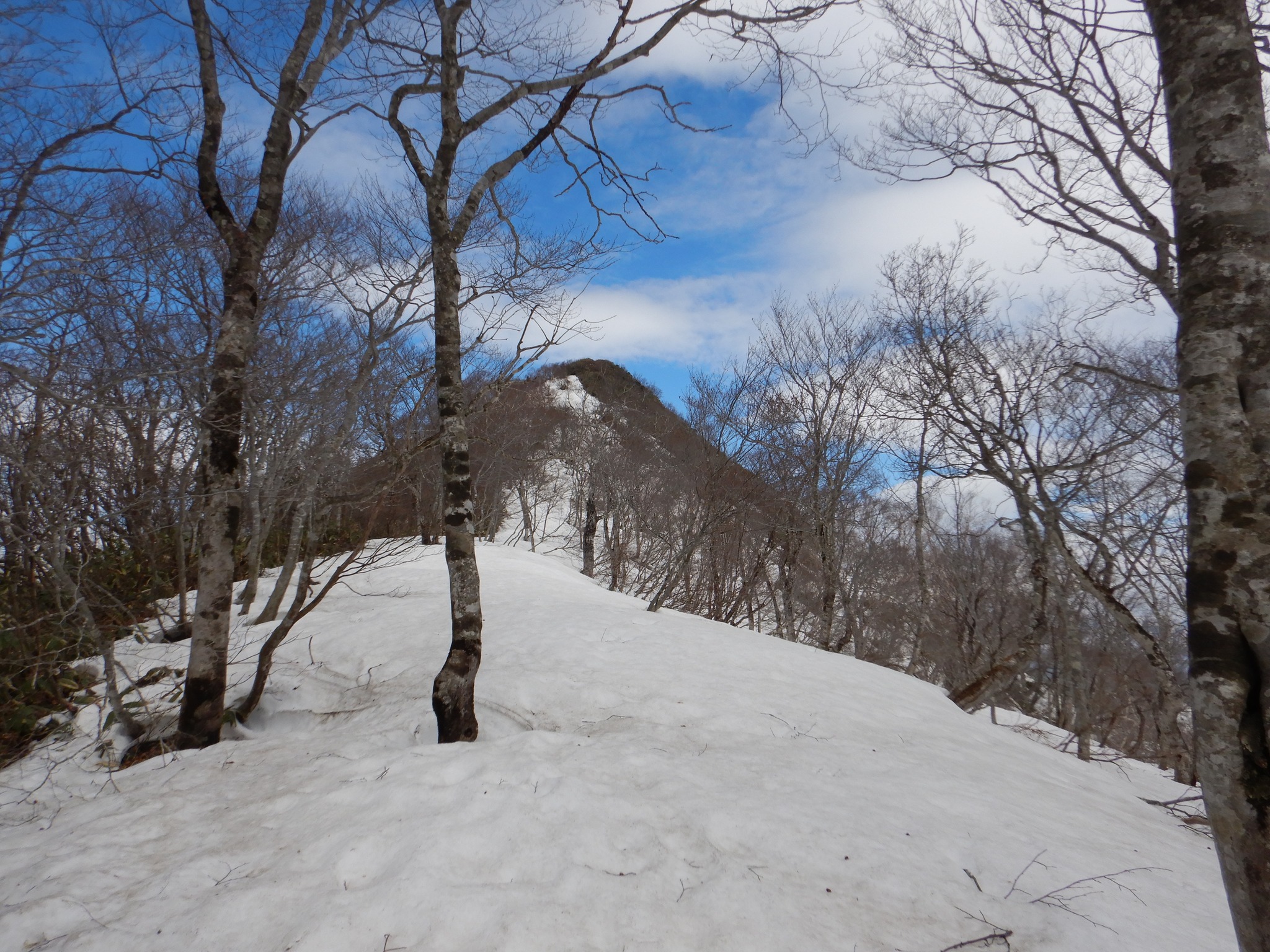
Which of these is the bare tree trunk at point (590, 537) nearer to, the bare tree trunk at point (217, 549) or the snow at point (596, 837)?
the snow at point (596, 837)

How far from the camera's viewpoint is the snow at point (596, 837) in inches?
91.8

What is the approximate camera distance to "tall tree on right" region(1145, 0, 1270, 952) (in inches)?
58.1

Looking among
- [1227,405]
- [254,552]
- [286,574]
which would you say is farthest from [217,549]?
[1227,405]

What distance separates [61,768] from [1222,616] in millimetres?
6379

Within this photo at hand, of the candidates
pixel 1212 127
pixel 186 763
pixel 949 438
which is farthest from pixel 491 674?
pixel 949 438

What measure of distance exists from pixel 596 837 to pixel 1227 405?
114 inches

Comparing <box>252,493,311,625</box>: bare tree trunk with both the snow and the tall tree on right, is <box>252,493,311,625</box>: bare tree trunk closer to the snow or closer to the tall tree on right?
the snow

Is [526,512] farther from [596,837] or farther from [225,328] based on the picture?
[596,837]

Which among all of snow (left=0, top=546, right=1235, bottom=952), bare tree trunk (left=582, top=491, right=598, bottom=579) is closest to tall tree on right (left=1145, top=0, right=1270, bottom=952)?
snow (left=0, top=546, right=1235, bottom=952)

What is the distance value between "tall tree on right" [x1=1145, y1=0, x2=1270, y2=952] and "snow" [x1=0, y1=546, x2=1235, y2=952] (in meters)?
1.25

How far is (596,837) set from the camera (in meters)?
2.91

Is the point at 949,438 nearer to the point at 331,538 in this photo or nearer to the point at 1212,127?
the point at 1212,127

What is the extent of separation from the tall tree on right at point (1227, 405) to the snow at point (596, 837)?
49.0 inches

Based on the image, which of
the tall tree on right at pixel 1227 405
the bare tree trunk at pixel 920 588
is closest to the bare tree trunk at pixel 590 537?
the bare tree trunk at pixel 920 588
